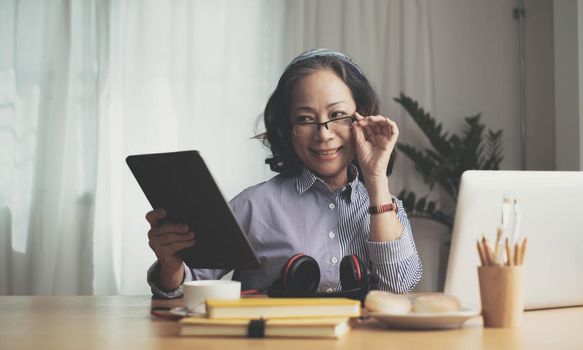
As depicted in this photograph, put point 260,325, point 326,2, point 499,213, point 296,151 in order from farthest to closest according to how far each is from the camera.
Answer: point 326,2, point 296,151, point 499,213, point 260,325

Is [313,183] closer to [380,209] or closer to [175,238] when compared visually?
[380,209]

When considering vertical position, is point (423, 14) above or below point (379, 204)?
above

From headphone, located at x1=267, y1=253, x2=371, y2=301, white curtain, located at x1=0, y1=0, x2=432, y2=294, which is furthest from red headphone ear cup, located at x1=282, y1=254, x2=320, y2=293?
white curtain, located at x1=0, y1=0, x2=432, y2=294

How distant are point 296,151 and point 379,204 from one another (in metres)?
0.32

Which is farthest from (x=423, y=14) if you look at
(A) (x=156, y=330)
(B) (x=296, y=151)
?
(A) (x=156, y=330)

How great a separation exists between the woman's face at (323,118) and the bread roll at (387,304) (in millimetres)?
762

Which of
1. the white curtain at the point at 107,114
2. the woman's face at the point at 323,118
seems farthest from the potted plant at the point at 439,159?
the woman's face at the point at 323,118

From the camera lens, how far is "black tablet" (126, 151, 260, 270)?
4.37 feet

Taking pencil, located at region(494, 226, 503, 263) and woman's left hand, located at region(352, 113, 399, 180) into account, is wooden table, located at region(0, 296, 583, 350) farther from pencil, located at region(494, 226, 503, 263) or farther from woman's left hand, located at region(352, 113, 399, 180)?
woman's left hand, located at region(352, 113, 399, 180)

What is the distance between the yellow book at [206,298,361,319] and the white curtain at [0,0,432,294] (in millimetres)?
2933

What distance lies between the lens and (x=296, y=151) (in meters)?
1.99

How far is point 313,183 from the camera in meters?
1.99

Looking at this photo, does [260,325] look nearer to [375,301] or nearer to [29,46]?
[375,301]

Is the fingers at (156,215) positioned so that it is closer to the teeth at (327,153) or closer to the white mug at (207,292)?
the white mug at (207,292)
